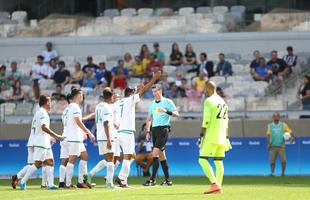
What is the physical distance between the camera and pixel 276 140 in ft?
98.9

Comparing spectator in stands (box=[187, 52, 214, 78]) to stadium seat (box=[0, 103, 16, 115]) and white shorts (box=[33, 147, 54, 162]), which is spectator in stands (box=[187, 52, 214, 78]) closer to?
stadium seat (box=[0, 103, 16, 115])

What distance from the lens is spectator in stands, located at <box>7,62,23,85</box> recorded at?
124 feet

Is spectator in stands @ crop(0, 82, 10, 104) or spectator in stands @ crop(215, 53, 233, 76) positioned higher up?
spectator in stands @ crop(215, 53, 233, 76)

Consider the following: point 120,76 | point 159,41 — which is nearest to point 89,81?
point 120,76

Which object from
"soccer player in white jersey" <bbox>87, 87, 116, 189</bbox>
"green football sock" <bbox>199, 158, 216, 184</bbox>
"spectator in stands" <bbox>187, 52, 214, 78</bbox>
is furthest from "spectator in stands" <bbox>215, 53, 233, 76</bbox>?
"green football sock" <bbox>199, 158, 216, 184</bbox>

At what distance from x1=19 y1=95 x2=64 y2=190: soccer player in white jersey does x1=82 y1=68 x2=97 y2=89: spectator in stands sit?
1470cm

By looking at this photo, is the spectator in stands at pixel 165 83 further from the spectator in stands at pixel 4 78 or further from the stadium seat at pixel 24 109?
the spectator in stands at pixel 4 78

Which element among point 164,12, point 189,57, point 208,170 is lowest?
point 208,170

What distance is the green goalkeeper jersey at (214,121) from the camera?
64.7 ft

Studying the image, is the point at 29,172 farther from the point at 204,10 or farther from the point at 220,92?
the point at 204,10

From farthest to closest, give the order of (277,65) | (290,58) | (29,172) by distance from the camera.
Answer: (290,58) < (277,65) < (29,172)

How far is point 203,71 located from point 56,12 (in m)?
9.53

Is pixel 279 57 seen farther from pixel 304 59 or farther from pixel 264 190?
pixel 264 190

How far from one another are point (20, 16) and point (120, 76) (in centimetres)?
854
